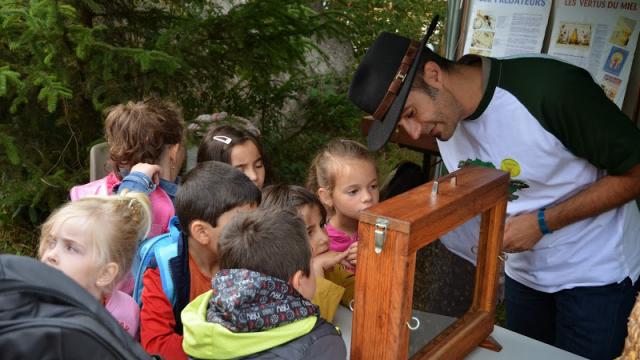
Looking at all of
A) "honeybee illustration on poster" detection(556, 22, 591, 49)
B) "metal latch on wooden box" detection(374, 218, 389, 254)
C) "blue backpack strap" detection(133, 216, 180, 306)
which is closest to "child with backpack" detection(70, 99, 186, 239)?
"blue backpack strap" detection(133, 216, 180, 306)

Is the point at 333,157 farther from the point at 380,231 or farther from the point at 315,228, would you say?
the point at 380,231

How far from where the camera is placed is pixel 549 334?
7.11ft

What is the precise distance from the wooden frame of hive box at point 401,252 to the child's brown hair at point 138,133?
61.7 inches

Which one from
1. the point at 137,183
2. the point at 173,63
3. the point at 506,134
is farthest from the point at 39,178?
the point at 506,134

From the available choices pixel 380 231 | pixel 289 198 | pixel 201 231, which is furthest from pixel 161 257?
pixel 380 231

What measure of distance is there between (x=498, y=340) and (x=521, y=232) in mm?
395

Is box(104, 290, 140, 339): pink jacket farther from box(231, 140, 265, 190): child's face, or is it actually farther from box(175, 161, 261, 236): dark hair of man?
box(231, 140, 265, 190): child's face

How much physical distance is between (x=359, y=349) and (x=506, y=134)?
3.02 feet

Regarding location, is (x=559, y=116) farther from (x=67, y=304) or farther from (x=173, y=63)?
(x=173, y=63)

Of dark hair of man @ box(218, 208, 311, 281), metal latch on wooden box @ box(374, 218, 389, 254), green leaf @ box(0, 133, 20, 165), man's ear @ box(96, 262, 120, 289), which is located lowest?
green leaf @ box(0, 133, 20, 165)

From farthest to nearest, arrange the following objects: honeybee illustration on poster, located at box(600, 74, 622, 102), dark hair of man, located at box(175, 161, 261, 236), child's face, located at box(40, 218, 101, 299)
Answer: honeybee illustration on poster, located at box(600, 74, 622, 102) → dark hair of man, located at box(175, 161, 261, 236) → child's face, located at box(40, 218, 101, 299)

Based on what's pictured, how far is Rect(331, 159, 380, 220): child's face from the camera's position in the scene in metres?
2.23

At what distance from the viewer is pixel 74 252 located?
1486 millimetres

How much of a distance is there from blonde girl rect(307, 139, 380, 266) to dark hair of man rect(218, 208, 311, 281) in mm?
805
